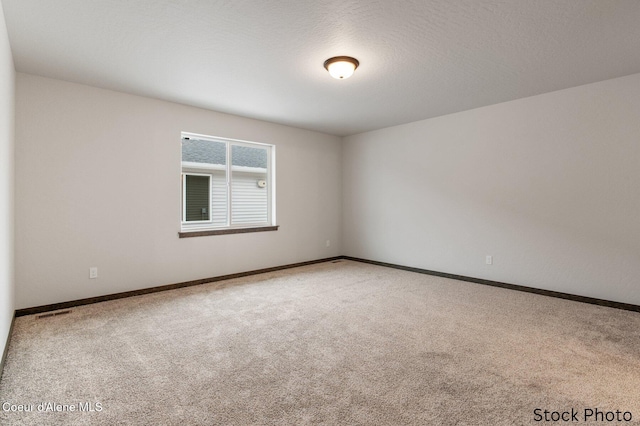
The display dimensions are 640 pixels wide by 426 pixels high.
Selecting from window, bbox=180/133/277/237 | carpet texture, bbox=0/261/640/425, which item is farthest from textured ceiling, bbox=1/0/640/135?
carpet texture, bbox=0/261/640/425

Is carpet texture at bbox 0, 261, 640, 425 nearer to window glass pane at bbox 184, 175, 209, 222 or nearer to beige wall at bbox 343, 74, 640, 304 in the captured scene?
beige wall at bbox 343, 74, 640, 304

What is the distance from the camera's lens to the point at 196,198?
523 centimetres

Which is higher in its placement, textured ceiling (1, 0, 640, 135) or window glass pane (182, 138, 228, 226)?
textured ceiling (1, 0, 640, 135)

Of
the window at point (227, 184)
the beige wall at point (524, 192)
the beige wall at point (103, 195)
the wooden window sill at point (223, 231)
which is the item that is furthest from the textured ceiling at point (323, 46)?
the wooden window sill at point (223, 231)

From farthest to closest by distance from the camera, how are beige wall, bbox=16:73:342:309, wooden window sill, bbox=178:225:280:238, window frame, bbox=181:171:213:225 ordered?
1. window frame, bbox=181:171:213:225
2. wooden window sill, bbox=178:225:280:238
3. beige wall, bbox=16:73:342:309

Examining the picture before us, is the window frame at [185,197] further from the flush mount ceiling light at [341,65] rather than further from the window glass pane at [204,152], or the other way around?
the flush mount ceiling light at [341,65]

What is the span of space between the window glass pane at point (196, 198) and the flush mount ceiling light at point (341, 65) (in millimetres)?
3047

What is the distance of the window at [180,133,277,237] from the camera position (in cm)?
502

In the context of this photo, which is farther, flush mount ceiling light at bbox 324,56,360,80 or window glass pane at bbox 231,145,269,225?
window glass pane at bbox 231,145,269,225

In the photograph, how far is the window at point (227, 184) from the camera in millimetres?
5016

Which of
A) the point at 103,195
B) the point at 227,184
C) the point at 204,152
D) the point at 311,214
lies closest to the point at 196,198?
the point at 227,184

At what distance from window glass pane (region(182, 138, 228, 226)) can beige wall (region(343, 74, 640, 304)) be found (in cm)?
268

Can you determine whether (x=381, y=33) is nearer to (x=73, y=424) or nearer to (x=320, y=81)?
(x=320, y=81)

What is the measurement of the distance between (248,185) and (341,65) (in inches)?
113
